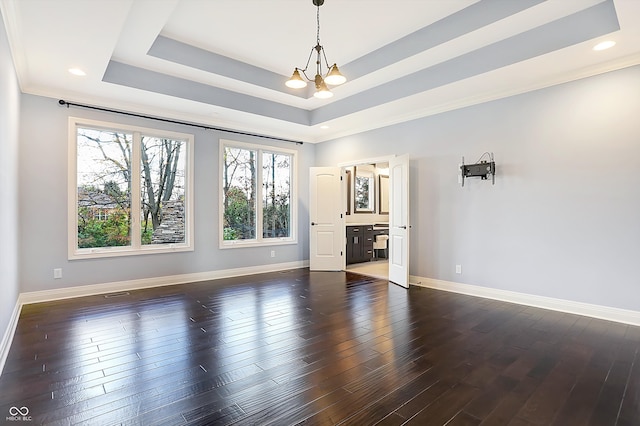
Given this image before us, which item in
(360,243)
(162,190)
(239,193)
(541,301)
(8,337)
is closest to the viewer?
(8,337)

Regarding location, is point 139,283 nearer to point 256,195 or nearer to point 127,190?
point 127,190

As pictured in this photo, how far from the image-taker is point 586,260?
3811 millimetres

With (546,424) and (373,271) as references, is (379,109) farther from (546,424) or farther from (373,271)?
(546,424)

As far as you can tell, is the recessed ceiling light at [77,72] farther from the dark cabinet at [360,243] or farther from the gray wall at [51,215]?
the dark cabinet at [360,243]

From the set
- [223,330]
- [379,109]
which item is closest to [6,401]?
[223,330]

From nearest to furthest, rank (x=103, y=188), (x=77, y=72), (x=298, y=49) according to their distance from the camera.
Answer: (x=77, y=72) < (x=298, y=49) < (x=103, y=188)

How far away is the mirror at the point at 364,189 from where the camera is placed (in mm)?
8305

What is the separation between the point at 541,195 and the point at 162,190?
549 cm

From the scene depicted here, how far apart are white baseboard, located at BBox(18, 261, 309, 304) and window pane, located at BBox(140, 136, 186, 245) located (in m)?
0.62
